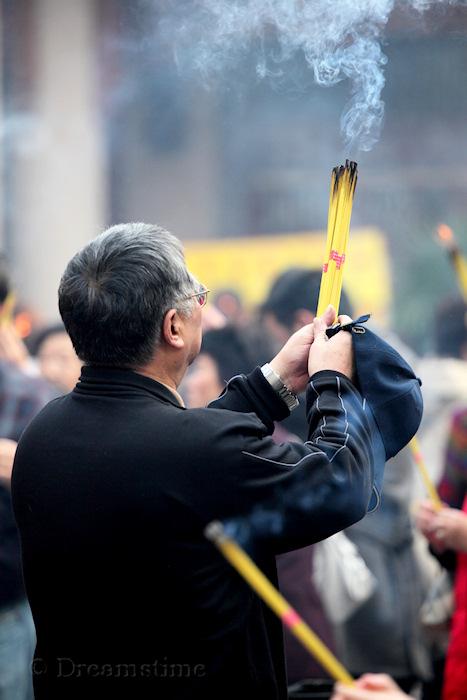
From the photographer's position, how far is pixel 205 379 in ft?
13.3

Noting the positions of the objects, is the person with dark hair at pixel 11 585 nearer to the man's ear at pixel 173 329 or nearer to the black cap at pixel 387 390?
the man's ear at pixel 173 329

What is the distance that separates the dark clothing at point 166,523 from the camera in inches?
71.8

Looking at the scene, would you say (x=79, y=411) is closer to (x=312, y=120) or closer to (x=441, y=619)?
(x=441, y=619)

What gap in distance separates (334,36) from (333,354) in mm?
938

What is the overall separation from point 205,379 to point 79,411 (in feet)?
6.80

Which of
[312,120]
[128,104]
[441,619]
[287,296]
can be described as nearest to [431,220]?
[312,120]

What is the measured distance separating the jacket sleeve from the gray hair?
252 mm

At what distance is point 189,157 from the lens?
1016 centimetres

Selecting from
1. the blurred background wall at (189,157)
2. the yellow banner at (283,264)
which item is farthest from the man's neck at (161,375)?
the blurred background wall at (189,157)

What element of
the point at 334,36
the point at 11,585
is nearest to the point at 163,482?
the point at 334,36

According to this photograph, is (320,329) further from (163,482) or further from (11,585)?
(11,585)

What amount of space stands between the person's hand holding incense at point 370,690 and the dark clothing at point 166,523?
0.65 ft

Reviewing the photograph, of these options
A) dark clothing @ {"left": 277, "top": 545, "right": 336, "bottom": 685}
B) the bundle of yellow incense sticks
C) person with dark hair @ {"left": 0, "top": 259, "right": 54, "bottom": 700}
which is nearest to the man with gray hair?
the bundle of yellow incense sticks

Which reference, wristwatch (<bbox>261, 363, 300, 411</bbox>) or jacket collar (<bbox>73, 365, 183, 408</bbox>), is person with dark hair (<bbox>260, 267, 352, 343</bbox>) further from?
jacket collar (<bbox>73, 365, 183, 408</bbox>)
